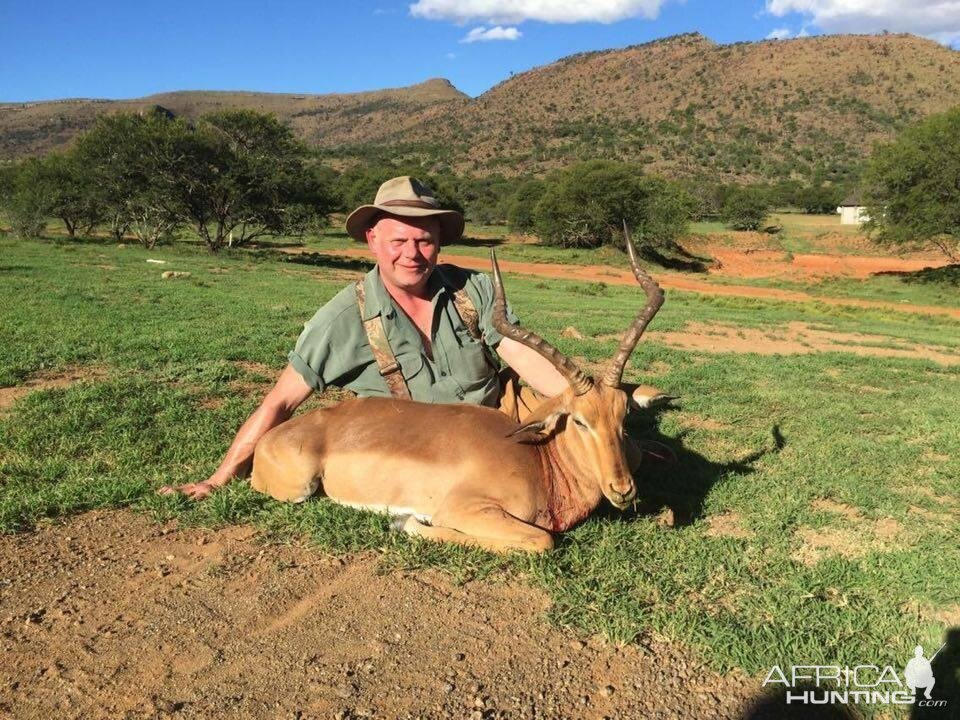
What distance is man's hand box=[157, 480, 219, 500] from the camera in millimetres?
4809

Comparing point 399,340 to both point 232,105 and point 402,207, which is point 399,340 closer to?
point 402,207

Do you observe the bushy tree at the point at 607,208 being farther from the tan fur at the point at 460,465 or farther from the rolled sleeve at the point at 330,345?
the tan fur at the point at 460,465

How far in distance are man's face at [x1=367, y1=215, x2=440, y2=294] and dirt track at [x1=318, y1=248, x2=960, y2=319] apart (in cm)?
2244

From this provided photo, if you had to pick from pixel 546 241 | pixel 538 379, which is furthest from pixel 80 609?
pixel 546 241

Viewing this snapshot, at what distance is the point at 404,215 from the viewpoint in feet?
15.9

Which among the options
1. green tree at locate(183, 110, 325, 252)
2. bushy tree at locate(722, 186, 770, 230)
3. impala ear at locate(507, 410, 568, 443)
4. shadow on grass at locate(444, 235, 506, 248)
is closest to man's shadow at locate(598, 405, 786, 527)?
impala ear at locate(507, 410, 568, 443)

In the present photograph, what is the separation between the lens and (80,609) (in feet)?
11.6

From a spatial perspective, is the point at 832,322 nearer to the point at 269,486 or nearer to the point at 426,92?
the point at 269,486

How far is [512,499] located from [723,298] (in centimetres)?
2089

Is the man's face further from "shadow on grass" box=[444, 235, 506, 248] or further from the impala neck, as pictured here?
"shadow on grass" box=[444, 235, 506, 248]

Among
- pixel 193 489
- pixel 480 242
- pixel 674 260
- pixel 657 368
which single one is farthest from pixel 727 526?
pixel 480 242

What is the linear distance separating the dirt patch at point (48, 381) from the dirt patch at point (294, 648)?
3.47 metres

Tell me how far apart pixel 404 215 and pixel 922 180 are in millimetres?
32430

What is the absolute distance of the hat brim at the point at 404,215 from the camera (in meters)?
4.84
